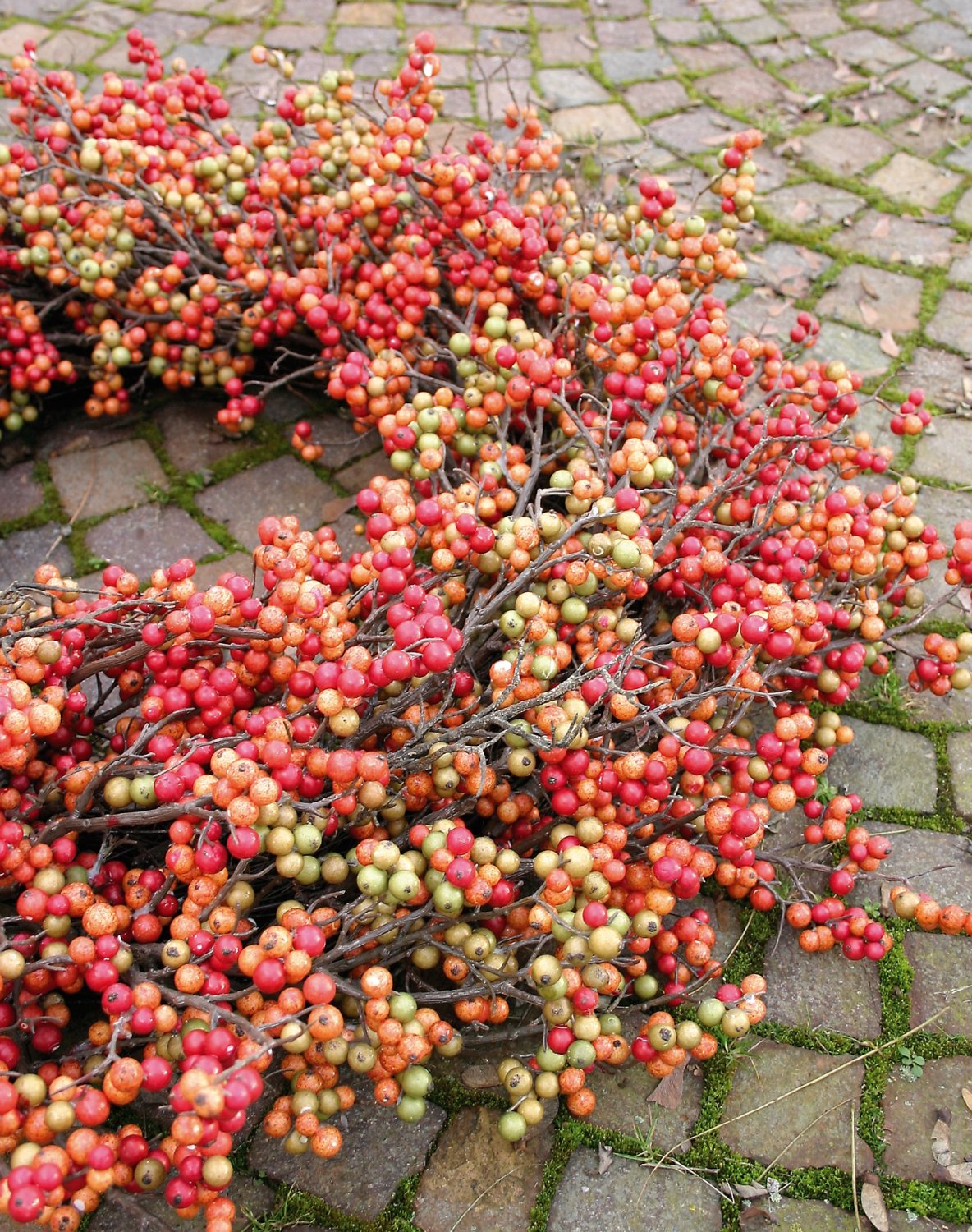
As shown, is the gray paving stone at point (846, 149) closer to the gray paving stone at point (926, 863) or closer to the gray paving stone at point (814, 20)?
the gray paving stone at point (814, 20)

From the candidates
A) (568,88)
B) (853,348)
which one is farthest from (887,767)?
(568,88)

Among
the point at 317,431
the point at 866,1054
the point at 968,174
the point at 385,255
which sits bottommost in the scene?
the point at 866,1054

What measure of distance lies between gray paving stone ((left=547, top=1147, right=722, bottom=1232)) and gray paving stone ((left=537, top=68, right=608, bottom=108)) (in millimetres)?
5485

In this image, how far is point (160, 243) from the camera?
3.85 metres

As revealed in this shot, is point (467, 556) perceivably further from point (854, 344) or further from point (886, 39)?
point (886, 39)

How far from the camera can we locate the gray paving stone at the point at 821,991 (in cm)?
257

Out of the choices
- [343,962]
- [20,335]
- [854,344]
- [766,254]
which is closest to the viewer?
[343,962]

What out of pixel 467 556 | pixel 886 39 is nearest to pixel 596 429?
pixel 467 556

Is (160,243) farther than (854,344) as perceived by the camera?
No

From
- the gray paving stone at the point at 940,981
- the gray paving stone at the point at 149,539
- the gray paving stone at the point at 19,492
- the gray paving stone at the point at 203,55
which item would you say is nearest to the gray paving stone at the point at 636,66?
the gray paving stone at the point at 203,55

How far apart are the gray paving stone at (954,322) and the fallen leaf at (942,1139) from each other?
328 centimetres

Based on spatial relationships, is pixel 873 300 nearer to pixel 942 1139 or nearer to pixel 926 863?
pixel 926 863

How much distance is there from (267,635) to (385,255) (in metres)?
2.01

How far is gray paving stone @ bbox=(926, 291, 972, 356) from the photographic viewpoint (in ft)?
14.5
